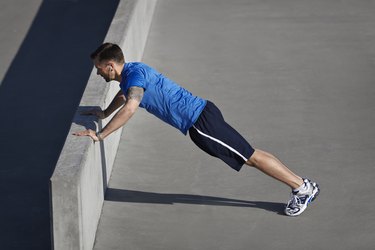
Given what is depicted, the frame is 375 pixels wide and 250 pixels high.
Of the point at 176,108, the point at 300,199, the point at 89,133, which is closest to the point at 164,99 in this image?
the point at 176,108

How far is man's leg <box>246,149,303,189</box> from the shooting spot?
26.1ft

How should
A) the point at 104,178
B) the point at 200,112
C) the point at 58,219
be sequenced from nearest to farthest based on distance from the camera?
the point at 58,219
the point at 200,112
the point at 104,178

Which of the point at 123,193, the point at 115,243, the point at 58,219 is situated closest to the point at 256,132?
the point at 123,193

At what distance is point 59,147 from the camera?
10.1 m

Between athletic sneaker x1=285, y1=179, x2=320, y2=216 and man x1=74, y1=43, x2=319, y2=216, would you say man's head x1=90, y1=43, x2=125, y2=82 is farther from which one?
athletic sneaker x1=285, y1=179, x2=320, y2=216

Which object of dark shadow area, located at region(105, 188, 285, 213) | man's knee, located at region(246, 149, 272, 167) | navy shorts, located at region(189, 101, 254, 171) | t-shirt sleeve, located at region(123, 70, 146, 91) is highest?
t-shirt sleeve, located at region(123, 70, 146, 91)

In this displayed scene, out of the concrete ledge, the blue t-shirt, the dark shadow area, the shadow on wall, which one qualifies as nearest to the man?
the blue t-shirt

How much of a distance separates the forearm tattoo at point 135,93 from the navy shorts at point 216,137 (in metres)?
0.48

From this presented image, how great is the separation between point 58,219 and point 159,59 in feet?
14.1

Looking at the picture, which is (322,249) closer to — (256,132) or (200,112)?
(200,112)

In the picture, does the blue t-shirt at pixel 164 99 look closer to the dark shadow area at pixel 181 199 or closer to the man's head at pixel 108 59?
the man's head at pixel 108 59

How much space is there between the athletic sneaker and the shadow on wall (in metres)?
1.93

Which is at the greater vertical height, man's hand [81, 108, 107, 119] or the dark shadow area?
man's hand [81, 108, 107, 119]

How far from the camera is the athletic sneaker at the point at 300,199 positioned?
8.12m
